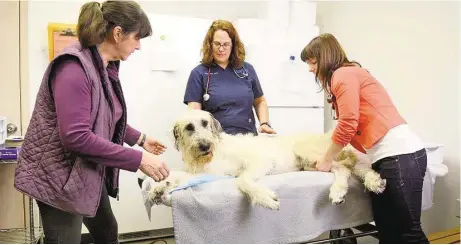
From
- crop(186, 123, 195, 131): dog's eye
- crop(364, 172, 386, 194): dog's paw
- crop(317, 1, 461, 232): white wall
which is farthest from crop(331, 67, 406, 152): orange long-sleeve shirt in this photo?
crop(317, 1, 461, 232): white wall

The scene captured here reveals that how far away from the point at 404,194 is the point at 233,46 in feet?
4.42

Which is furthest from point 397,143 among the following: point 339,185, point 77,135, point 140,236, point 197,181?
point 140,236

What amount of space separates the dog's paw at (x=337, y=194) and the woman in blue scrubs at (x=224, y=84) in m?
0.76

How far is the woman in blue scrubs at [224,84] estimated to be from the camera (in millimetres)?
2260

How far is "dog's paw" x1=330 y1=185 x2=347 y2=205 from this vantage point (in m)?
1.65

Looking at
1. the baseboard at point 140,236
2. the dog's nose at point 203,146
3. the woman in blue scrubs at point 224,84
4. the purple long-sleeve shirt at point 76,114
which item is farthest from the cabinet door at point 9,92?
the purple long-sleeve shirt at point 76,114

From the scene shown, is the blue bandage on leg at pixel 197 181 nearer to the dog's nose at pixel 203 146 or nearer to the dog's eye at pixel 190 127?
the dog's nose at pixel 203 146

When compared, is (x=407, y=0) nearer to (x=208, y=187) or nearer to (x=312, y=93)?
(x=312, y=93)

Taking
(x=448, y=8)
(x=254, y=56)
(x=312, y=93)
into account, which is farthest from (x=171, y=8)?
(x=448, y=8)

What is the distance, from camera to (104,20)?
1.28 meters

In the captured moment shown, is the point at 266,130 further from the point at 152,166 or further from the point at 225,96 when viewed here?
the point at 152,166

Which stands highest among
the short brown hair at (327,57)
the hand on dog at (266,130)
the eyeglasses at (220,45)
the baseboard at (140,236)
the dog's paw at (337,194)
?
the eyeglasses at (220,45)

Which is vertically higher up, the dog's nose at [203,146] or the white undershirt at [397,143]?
the white undershirt at [397,143]

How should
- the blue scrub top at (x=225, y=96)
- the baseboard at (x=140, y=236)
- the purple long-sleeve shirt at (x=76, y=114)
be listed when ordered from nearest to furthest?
the purple long-sleeve shirt at (x=76, y=114) < the blue scrub top at (x=225, y=96) < the baseboard at (x=140, y=236)
